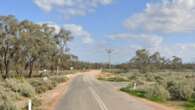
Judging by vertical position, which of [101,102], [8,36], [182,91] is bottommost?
[101,102]

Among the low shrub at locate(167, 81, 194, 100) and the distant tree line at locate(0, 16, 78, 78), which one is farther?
the distant tree line at locate(0, 16, 78, 78)

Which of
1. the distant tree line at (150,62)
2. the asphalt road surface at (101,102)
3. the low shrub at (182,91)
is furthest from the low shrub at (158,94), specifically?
the distant tree line at (150,62)

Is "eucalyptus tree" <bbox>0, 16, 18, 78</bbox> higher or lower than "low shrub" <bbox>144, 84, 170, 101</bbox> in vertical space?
higher

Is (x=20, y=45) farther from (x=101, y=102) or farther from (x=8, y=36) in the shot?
(x=101, y=102)

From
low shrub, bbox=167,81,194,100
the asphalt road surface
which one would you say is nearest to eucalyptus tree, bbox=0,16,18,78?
the asphalt road surface

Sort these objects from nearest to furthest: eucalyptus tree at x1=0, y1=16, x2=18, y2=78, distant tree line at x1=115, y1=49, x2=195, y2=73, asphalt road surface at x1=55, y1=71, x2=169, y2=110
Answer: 1. asphalt road surface at x1=55, y1=71, x2=169, y2=110
2. eucalyptus tree at x1=0, y1=16, x2=18, y2=78
3. distant tree line at x1=115, y1=49, x2=195, y2=73

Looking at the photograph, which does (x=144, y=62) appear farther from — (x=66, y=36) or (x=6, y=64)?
(x=6, y=64)

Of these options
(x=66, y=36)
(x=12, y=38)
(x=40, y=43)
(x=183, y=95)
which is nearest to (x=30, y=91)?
(x=183, y=95)

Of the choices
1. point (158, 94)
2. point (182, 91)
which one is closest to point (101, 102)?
point (158, 94)

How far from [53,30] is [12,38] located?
2776 centimetres

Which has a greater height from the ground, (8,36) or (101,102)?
(8,36)

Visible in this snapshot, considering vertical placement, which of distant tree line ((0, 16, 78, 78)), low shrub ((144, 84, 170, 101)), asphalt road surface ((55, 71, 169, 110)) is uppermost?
distant tree line ((0, 16, 78, 78))

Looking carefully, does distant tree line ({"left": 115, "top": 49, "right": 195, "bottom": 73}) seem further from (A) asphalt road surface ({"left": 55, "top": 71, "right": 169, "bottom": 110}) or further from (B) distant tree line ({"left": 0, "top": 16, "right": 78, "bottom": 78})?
(A) asphalt road surface ({"left": 55, "top": 71, "right": 169, "bottom": 110})

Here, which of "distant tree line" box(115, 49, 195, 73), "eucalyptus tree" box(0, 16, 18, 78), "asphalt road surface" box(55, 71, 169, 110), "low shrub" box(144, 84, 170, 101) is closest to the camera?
"asphalt road surface" box(55, 71, 169, 110)
